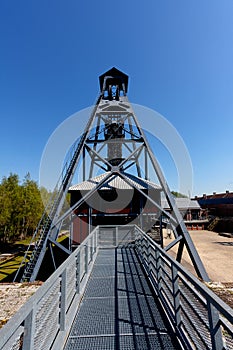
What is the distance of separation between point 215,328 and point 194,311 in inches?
18.4

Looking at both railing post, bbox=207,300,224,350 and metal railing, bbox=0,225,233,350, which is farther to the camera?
railing post, bbox=207,300,224,350

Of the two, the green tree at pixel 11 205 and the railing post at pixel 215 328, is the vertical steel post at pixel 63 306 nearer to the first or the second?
the railing post at pixel 215 328

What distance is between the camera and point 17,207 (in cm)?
2380

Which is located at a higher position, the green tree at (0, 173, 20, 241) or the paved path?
the green tree at (0, 173, 20, 241)

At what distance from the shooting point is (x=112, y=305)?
3.44 meters

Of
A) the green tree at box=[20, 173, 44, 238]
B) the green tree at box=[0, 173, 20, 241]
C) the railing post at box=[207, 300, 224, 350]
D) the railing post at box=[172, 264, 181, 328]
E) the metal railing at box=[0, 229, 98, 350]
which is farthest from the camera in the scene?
the green tree at box=[20, 173, 44, 238]

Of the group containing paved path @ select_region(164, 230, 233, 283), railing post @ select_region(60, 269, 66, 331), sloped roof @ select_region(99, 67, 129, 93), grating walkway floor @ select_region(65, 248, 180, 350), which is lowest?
paved path @ select_region(164, 230, 233, 283)

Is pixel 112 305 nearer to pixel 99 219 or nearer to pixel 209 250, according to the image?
pixel 99 219

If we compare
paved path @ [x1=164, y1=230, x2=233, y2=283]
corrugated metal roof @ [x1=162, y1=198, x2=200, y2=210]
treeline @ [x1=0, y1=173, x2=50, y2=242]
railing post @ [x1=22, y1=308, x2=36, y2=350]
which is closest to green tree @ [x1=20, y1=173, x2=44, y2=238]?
treeline @ [x1=0, y1=173, x2=50, y2=242]

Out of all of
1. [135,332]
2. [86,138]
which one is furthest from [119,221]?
[135,332]

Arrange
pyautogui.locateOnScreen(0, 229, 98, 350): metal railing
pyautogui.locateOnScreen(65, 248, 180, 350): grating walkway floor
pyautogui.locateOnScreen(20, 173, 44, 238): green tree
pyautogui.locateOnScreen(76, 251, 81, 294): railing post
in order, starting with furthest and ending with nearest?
1. pyautogui.locateOnScreen(20, 173, 44, 238): green tree
2. pyautogui.locateOnScreen(76, 251, 81, 294): railing post
3. pyautogui.locateOnScreen(65, 248, 180, 350): grating walkway floor
4. pyautogui.locateOnScreen(0, 229, 98, 350): metal railing

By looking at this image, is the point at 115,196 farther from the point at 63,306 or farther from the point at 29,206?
the point at 29,206

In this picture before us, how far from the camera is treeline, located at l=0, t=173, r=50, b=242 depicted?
21000 mm

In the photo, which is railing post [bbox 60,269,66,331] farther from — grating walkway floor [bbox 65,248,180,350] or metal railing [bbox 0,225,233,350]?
grating walkway floor [bbox 65,248,180,350]
